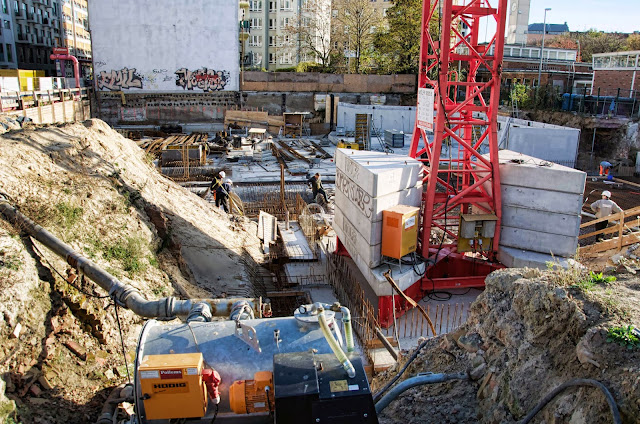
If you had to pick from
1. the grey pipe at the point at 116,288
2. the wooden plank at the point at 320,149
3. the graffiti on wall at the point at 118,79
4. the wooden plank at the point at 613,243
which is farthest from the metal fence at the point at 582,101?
the graffiti on wall at the point at 118,79

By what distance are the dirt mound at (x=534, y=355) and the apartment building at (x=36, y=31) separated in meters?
58.3

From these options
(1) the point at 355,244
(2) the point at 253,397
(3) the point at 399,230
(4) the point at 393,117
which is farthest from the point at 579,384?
(4) the point at 393,117

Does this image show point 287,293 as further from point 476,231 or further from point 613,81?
point 613,81

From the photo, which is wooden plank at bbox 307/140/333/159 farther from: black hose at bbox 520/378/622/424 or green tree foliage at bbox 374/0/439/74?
black hose at bbox 520/378/622/424

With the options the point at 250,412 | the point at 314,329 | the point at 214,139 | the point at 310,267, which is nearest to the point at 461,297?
the point at 310,267

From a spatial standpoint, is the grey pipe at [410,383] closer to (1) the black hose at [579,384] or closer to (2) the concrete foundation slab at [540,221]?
(1) the black hose at [579,384]

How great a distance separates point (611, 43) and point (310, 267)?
54724 millimetres

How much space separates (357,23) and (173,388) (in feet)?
169

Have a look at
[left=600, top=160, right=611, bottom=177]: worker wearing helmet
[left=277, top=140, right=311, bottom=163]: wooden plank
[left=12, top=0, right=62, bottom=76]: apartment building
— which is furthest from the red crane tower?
[left=12, top=0, right=62, bottom=76]: apartment building

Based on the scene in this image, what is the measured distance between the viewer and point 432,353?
679 centimetres

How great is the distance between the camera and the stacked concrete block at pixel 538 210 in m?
11.9

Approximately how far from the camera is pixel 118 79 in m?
44.7

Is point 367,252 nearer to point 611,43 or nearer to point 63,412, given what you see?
point 63,412

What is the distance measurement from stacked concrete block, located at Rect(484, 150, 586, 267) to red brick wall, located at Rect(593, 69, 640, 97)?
26497mm
